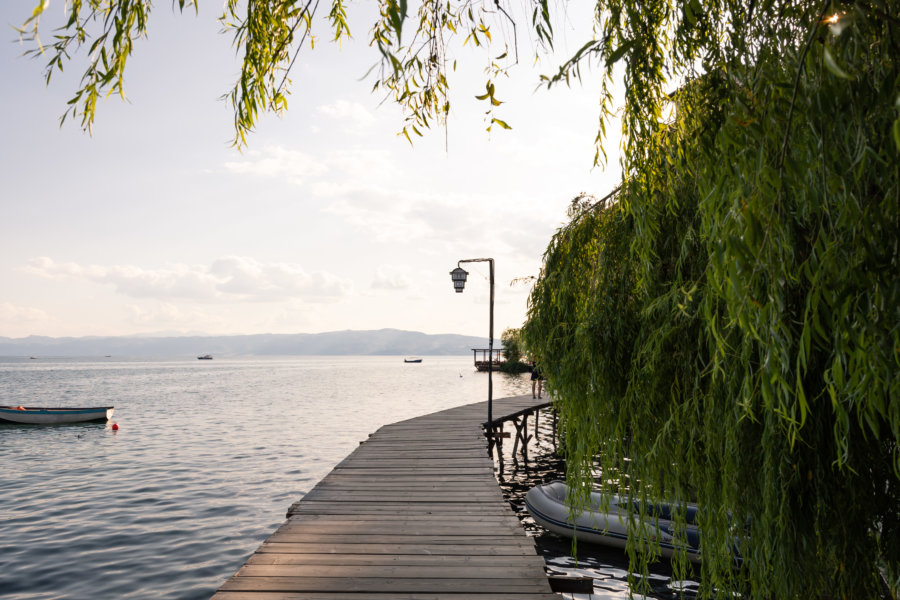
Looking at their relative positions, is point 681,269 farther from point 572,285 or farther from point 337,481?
point 337,481

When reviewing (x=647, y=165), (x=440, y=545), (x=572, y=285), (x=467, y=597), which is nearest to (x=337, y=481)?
(x=440, y=545)

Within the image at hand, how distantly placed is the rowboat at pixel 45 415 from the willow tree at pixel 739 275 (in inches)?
1261

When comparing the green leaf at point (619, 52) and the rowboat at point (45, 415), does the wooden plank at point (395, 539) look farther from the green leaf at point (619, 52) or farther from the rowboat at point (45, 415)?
the rowboat at point (45, 415)

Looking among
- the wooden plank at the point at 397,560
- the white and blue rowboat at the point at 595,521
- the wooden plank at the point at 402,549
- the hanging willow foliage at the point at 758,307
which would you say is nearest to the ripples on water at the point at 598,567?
the white and blue rowboat at the point at 595,521

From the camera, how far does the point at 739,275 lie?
2357 millimetres

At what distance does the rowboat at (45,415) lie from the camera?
28766 mm

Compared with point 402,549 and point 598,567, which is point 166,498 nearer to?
point 402,549

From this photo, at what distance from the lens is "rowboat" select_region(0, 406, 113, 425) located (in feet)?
94.4

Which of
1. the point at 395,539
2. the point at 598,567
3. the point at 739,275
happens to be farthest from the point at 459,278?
the point at 739,275

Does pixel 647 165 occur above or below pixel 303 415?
above

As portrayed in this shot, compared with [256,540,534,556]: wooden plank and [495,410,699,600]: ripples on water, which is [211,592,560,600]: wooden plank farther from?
[495,410,699,600]: ripples on water

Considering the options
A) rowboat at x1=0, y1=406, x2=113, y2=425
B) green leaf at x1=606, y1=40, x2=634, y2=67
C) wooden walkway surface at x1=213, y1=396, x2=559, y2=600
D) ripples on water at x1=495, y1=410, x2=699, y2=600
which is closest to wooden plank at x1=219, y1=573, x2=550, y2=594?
wooden walkway surface at x1=213, y1=396, x2=559, y2=600

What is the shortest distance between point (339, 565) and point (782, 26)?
6.16 meters

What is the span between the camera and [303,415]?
35.0 meters
